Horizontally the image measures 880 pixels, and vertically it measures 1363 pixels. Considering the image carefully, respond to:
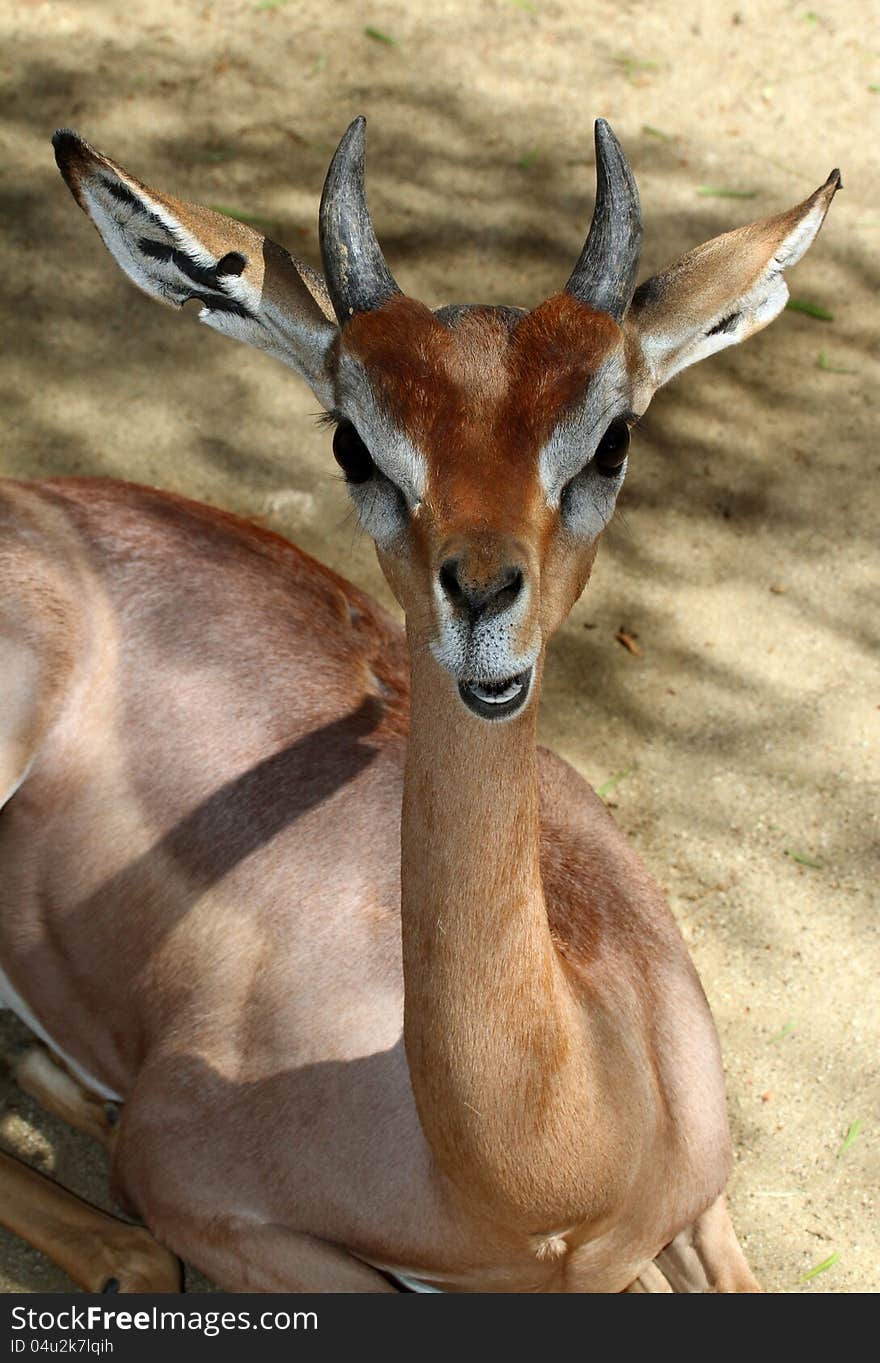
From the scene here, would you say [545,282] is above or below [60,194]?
below

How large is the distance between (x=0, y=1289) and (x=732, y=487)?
120 inches

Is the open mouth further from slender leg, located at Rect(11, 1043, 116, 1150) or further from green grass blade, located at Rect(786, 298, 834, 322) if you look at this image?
green grass blade, located at Rect(786, 298, 834, 322)

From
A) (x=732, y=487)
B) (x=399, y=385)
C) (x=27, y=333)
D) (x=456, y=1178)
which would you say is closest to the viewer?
(x=399, y=385)

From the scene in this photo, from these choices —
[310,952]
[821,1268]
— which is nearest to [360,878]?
[310,952]

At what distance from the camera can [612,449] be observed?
2365 mm

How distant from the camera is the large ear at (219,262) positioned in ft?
8.27

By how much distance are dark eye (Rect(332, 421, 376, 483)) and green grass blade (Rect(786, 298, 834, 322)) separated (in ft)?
11.1

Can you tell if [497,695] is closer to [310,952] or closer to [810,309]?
[310,952]

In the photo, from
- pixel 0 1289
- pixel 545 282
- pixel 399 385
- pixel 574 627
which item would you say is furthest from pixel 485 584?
pixel 545 282

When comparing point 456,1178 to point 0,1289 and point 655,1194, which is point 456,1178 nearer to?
point 655,1194

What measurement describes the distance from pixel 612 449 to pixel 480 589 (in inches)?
17.1

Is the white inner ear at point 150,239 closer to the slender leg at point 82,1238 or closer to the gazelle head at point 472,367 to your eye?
the gazelle head at point 472,367

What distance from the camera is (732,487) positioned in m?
4.99

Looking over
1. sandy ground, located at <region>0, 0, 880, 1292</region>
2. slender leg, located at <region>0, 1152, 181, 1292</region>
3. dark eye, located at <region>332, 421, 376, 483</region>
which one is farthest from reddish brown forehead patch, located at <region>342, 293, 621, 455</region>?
slender leg, located at <region>0, 1152, 181, 1292</region>
